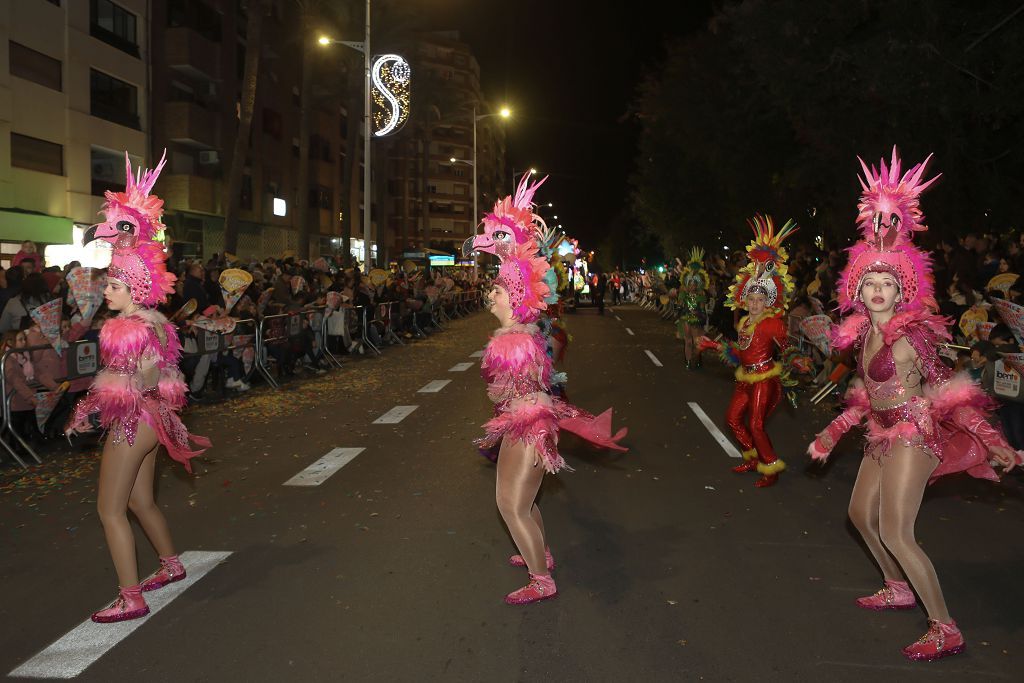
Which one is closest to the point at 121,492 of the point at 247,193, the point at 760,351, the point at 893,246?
the point at 893,246

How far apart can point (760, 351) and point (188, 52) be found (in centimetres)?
3294

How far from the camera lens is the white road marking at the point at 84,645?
13.6ft

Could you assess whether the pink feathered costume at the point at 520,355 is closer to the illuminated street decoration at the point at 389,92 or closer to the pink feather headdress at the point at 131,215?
the pink feather headdress at the point at 131,215

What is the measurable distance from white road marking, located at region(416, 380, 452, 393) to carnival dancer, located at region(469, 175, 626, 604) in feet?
30.2

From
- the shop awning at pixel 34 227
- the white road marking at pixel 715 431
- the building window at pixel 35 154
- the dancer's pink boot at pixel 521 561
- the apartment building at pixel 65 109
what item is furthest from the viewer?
the building window at pixel 35 154

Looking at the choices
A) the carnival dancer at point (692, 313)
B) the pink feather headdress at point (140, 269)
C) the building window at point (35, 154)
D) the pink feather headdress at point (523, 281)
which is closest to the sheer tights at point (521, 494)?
the pink feather headdress at point (523, 281)

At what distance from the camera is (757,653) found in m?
4.34

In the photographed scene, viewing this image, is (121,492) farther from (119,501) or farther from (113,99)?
(113,99)

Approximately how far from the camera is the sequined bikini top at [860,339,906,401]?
180 inches

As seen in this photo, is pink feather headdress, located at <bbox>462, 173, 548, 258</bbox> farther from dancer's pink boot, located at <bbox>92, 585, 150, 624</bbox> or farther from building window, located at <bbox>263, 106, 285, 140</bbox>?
building window, located at <bbox>263, 106, 285, 140</bbox>

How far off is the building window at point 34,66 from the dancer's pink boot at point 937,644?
94.7 ft

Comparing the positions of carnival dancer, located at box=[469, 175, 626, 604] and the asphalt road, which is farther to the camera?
carnival dancer, located at box=[469, 175, 626, 604]

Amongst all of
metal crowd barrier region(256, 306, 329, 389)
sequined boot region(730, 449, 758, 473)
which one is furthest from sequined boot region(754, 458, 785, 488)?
metal crowd barrier region(256, 306, 329, 389)

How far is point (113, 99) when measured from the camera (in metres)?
32.7
